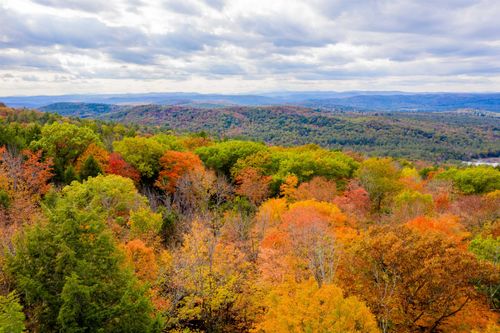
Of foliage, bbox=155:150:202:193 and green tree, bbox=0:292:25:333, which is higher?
green tree, bbox=0:292:25:333

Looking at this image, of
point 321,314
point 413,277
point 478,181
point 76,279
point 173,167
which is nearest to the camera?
point 76,279

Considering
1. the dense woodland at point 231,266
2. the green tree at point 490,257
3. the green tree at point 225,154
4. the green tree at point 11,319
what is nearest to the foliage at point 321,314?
the dense woodland at point 231,266

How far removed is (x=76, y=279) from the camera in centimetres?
1683

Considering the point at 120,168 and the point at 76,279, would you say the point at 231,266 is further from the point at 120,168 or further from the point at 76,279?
the point at 120,168

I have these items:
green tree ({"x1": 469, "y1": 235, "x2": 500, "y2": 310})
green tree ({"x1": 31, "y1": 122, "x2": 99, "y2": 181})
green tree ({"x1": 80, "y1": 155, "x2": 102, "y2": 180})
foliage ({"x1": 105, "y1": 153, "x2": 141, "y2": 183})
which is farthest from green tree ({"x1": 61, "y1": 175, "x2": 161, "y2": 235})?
green tree ({"x1": 469, "y1": 235, "x2": 500, "y2": 310})

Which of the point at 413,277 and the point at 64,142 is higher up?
the point at 64,142

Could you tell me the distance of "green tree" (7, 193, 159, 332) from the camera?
55.8 ft

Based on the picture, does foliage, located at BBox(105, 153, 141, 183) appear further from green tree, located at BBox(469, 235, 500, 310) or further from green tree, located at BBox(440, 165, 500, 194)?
green tree, located at BBox(440, 165, 500, 194)

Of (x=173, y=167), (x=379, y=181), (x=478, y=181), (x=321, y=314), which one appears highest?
(x=321, y=314)

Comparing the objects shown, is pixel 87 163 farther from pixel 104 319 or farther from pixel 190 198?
pixel 104 319

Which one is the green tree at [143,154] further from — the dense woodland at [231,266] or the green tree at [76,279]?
the green tree at [76,279]

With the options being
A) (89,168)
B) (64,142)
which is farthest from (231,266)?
(64,142)

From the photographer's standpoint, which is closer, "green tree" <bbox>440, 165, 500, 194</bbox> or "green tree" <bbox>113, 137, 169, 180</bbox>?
"green tree" <bbox>113, 137, 169, 180</bbox>

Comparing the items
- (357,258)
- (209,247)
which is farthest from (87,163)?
(357,258)
